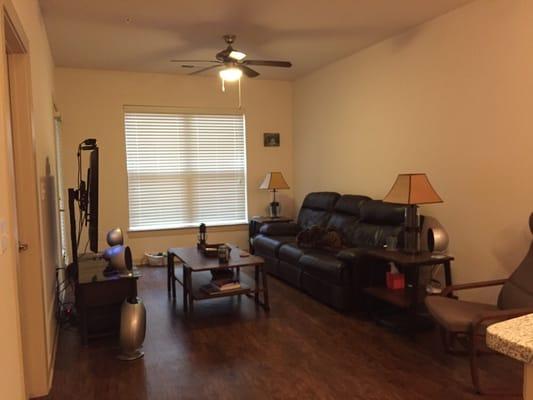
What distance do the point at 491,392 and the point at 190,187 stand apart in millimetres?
4693

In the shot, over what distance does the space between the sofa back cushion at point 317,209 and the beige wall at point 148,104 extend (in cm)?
108

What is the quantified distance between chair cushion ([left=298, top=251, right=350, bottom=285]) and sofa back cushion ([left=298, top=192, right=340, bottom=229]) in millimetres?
1040

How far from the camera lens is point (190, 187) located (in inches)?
247

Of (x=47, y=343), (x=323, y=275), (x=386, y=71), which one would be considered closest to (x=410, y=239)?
(x=323, y=275)

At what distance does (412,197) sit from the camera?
3412 millimetres

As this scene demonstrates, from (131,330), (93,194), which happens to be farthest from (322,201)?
(131,330)

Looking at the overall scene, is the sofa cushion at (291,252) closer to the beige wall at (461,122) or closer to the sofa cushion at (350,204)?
the sofa cushion at (350,204)

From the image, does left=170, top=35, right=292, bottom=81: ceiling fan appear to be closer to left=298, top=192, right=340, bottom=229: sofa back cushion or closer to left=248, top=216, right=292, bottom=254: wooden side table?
left=298, top=192, right=340, bottom=229: sofa back cushion

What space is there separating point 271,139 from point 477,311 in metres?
4.41

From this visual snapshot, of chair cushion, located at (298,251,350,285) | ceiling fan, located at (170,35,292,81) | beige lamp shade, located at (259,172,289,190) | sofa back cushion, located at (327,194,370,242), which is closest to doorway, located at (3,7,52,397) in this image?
ceiling fan, located at (170,35,292,81)

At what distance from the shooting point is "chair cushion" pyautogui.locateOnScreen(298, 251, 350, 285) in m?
3.78

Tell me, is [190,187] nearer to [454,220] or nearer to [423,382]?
[454,220]

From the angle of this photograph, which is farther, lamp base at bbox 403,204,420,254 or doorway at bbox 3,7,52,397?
lamp base at bbox 403,204,420,254

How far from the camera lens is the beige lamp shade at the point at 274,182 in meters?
6.14
